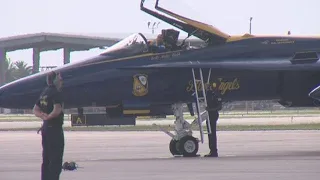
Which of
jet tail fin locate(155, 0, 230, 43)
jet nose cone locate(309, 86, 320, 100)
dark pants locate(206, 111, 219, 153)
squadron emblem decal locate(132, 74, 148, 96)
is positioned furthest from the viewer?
jet tail fin locate(155, 0, 230, 43)

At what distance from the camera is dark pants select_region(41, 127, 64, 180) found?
1543 centimetres

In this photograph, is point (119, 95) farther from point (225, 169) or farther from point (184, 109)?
point (225, 169)

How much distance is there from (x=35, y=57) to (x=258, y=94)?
6549 centimetres

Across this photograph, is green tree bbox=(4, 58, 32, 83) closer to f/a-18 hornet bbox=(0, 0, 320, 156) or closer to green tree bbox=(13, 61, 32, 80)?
green tree bbox=(13, 61, 32, 80)

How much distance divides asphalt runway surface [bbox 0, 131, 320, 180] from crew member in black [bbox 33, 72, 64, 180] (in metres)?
1.32

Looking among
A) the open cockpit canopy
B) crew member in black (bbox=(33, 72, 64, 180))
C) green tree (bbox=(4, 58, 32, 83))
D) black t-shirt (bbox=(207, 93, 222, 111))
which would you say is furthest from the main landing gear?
green tree (bbox=(4, 58, 32, 83))

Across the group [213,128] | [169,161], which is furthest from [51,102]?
[213,128]

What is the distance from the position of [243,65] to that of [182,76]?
1346 millimetres

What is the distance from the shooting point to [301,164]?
18984mm

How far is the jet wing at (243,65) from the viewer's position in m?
22.0

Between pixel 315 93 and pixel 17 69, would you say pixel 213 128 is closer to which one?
pixel 315 93

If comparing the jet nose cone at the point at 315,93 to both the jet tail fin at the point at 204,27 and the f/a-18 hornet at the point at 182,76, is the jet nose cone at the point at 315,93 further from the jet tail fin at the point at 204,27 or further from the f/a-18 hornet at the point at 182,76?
the jet tail fin at the point at 204,27

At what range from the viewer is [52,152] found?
15484 millimetres

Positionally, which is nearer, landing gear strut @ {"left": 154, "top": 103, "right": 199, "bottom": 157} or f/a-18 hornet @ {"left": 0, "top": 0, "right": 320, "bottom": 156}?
f/a-18 hornet @ {"left": 0, "top": 0, "right": 320, "bottom": 156}
